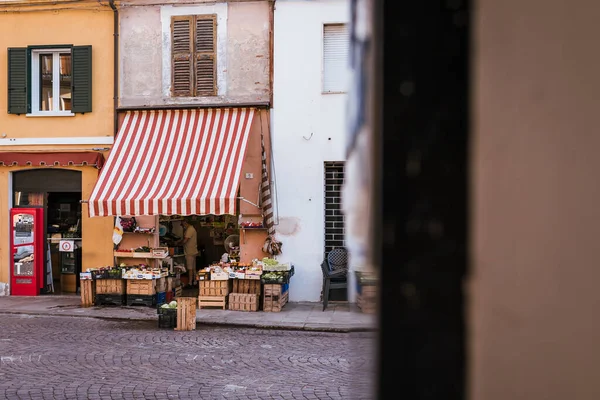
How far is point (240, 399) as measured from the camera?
20.0 feet

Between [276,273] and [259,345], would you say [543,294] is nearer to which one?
[259,345]

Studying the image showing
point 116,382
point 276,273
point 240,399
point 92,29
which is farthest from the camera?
point 92,29

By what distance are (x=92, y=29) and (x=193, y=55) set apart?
250 centimetres

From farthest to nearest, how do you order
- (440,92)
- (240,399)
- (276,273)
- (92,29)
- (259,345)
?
(92,29) → (276,273) → (259,345) → (240,399) → (440,92)

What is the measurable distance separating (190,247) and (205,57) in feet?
15.6

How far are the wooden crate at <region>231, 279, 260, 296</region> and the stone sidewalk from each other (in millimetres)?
528

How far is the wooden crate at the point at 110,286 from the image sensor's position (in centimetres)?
1238

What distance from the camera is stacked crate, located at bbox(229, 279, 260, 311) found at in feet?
39.0

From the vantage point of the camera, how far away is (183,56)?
1354 centimetres

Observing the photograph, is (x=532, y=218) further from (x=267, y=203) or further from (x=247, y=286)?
(x=267, y=203)

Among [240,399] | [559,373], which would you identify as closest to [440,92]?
[559,373]

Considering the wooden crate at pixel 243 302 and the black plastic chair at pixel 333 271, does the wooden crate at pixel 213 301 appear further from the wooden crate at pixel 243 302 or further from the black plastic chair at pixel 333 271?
the black plastic chair at pixel 333 271

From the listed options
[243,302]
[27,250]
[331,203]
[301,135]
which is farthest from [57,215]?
[331,203]

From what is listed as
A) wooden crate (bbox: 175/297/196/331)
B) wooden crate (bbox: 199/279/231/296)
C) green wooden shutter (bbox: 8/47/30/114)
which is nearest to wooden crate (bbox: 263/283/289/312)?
wooden crate (bbox: 199/279/231/296)
